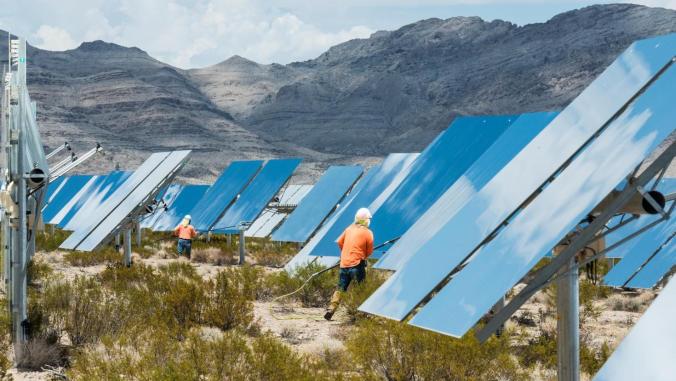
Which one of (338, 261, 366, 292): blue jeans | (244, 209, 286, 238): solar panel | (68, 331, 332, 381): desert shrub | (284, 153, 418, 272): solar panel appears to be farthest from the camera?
(244, 209, 286, 238): solar panel

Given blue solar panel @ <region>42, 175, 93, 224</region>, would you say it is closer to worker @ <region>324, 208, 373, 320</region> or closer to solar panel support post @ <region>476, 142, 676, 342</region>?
worker @ <region>324, 208, 373, 320</region>

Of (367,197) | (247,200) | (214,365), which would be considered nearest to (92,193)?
(247,200)

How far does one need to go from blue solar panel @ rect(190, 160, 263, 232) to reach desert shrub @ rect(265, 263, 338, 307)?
6.75m

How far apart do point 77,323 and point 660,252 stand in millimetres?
7685

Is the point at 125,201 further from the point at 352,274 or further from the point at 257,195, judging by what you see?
the point at 352,274

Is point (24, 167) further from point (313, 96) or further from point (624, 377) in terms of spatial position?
point (313, 96)

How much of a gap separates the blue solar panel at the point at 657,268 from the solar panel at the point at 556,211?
26.4 feet

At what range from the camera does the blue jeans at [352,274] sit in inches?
472

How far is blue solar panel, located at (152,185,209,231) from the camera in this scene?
3011 cm

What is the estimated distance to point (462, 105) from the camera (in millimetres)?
106125

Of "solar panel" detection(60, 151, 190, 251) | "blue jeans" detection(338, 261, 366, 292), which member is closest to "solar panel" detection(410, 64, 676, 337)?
"blue jeans" detection(338, 261, 366, 292)

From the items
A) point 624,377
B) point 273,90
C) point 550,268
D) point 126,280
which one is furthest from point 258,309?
point 273,90

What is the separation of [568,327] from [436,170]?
21.5 feet

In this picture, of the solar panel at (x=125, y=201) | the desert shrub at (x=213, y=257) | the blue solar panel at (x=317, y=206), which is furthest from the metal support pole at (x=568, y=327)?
the desert shrub at (x=213, y=257)
